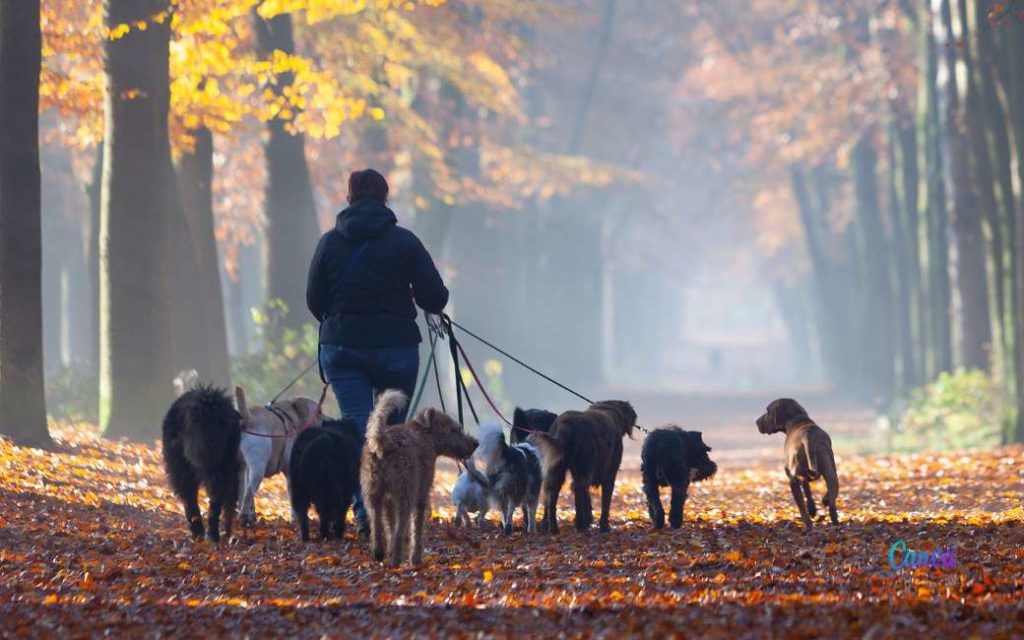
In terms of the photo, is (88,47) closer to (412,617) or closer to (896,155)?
(412,617)

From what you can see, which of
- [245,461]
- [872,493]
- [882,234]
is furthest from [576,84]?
[245,461]

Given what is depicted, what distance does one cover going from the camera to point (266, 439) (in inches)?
452

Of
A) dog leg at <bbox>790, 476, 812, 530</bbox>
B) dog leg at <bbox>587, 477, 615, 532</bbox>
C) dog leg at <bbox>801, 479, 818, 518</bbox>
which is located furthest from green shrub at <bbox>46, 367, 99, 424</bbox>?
dog leg at <bbox>790, 476, 812, 530</bbox>

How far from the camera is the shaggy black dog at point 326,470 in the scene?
34.0ft

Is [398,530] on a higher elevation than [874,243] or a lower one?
lower

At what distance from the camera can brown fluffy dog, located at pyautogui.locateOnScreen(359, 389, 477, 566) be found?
9.41m

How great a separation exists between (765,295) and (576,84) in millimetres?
93880

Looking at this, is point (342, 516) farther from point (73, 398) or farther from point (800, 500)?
point (73, 398)

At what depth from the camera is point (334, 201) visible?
110 feet

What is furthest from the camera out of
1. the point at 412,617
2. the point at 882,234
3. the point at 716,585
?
the point at 882,234

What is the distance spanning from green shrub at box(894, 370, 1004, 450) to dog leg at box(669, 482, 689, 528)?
1320 centimetres

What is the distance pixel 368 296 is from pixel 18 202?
6006mm

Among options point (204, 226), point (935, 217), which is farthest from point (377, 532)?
point (935, 217)

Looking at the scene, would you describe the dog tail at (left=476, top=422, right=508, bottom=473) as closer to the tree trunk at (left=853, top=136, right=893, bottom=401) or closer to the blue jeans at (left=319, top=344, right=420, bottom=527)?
the blue jeans at (left=319, top=344, right=420, bottom=527)
